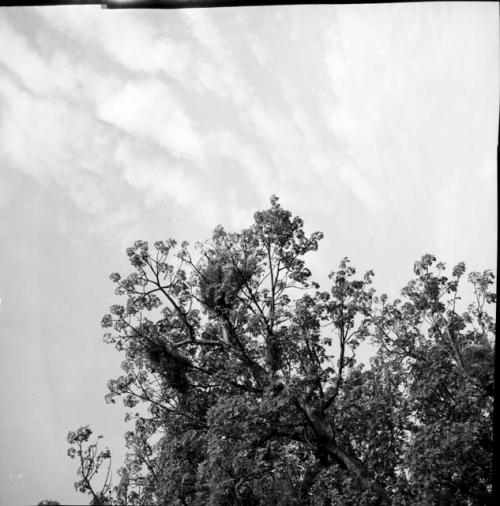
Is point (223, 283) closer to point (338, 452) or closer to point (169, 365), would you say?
point (169, 365)

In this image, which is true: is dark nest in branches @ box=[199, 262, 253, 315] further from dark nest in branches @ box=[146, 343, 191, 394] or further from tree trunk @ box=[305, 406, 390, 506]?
tree trunk @ box=[305, 406, 390, 506]

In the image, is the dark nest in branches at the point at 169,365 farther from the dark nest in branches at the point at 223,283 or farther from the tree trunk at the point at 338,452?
the tree trunk at the point at 338,452

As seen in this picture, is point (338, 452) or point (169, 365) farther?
point (169, 365)

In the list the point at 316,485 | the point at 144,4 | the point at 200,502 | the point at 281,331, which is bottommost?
the point at 200,502

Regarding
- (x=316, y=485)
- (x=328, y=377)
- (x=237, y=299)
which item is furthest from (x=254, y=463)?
(x=237, y=299)

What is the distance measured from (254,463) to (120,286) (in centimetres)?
686

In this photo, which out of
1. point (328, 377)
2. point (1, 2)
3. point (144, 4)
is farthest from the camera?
point (328, 377)

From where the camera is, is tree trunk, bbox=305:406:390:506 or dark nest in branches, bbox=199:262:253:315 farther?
dark nest in branches, bbox=199:262:253:315

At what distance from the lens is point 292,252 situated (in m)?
13.0

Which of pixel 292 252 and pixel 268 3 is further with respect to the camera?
pixel 292 252

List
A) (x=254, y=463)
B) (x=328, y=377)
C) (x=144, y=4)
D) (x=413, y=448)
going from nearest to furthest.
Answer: (x=144, y=4) < (x=413, y=448) < (x=254, y=463) < (x=328, y=377)

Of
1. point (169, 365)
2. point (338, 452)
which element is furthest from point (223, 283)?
point (338, 452)

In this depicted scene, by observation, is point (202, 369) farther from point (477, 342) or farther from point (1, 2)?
point (1, 2)

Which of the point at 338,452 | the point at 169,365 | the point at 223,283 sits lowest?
the point at 338,452
